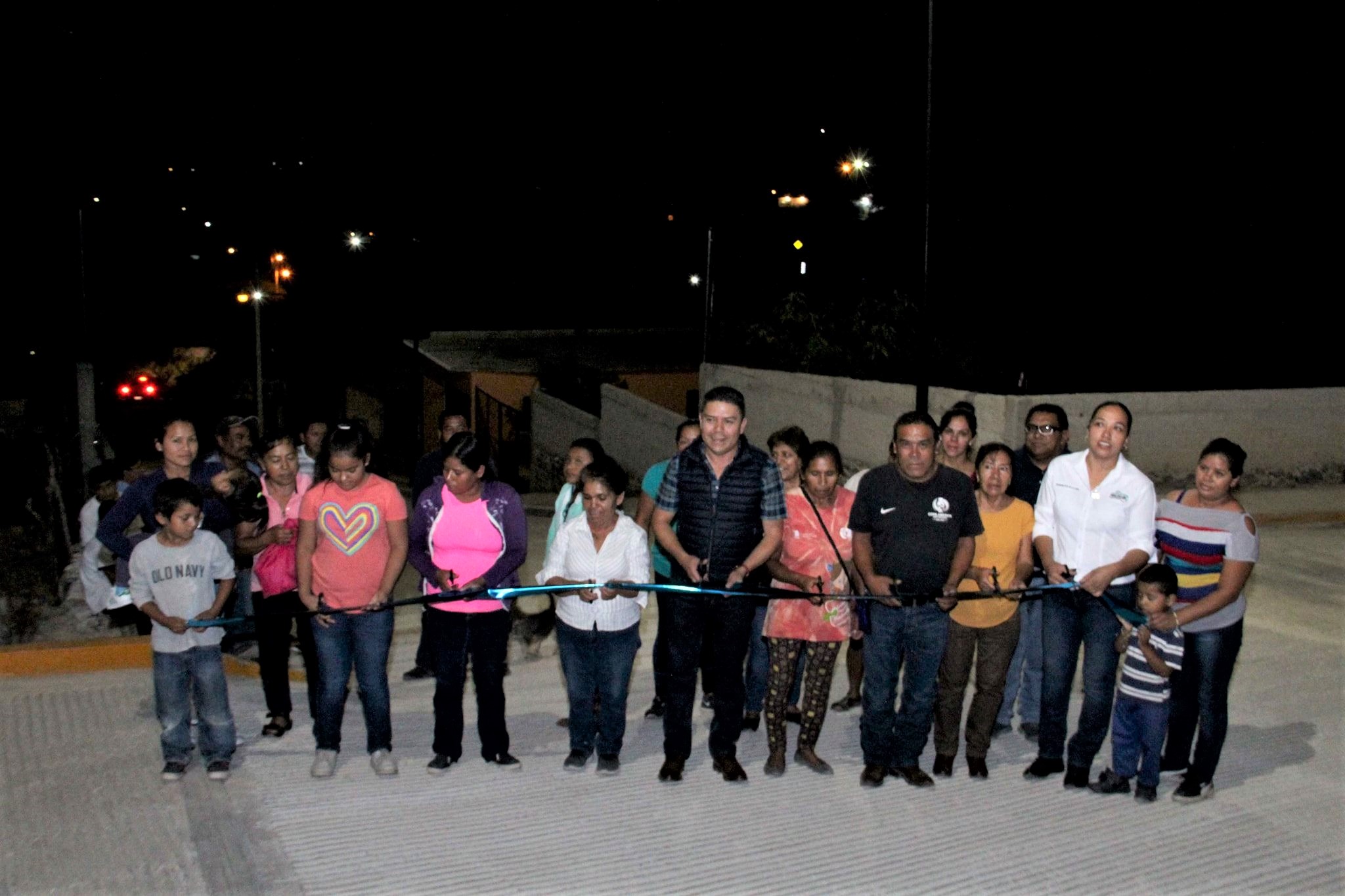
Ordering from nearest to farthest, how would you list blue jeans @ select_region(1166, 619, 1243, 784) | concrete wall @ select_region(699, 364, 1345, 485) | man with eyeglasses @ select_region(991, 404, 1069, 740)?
blue jeans @ select_region(1166, 619, 1243, 784), man with eyeglasses @ select_region(991, 404, 1069, 740), concrete wall @ select_region(699, 364, 1345, 485)

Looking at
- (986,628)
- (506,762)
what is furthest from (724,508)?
(506,762)

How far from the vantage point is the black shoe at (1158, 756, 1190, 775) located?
19.5ft

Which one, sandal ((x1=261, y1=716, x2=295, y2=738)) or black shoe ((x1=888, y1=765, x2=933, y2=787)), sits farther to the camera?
sandal ((x1=261, y1=716, x2=295, y2=738))

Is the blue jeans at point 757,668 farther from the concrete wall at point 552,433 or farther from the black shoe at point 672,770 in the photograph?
the concrete wall at point 552,433

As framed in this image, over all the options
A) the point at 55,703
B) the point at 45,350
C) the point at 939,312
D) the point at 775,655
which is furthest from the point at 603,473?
the point at 45,350

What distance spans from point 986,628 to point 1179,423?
13097 mm

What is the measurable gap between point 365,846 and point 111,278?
49730 millimetres

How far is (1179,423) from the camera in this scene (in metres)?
17.8

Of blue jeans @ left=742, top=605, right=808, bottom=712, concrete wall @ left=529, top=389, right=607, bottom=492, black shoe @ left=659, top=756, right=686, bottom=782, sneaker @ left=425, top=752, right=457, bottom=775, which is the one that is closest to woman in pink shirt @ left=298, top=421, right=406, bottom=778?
sneaker @ left=425, top=752, right=457, bottom=775

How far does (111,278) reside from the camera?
1945 inches

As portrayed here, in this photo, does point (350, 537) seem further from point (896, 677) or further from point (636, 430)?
point (636, 430)

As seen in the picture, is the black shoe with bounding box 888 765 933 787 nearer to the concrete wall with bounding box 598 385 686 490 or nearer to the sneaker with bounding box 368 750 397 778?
the sneaker with bounding box 368 750 397 778

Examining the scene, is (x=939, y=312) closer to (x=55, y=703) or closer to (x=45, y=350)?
(x=55, y=703)

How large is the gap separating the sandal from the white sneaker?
0.56 metres
